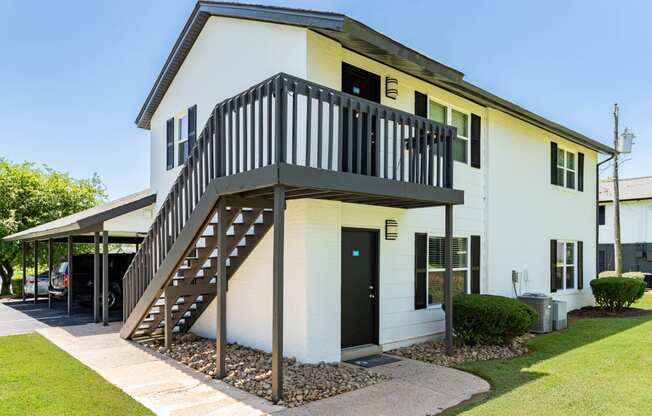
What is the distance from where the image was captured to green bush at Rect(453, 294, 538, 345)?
27.6 ft

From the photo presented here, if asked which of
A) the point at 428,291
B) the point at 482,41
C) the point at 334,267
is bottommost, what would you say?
the point at 428,291

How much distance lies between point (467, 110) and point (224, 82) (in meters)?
5.51

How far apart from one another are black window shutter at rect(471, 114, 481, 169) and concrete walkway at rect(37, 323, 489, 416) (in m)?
5.18

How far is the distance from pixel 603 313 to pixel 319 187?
1243cm

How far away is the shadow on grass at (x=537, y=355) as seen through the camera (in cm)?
619

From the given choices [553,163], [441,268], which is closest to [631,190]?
[553,163]

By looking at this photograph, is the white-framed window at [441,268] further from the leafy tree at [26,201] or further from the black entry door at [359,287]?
the leafy tree at [26,201]

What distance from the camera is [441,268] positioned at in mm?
9789

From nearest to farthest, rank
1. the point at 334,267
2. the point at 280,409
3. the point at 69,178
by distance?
the point at 280,409 < the point at 334,267 < the point at 69,178

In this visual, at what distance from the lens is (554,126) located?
1255cm

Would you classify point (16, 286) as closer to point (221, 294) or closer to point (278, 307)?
point (221, 294)

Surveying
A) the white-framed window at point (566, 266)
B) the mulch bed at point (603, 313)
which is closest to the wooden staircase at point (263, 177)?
the white-framed window at point (566, 266)

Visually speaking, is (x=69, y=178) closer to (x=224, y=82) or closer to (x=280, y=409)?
(x=224, y=82)

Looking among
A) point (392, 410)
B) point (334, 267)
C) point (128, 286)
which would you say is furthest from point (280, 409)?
point (128, 286)
